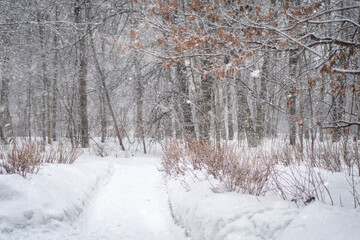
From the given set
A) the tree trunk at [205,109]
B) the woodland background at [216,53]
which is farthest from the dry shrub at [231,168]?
the tree trunk at [205,109]

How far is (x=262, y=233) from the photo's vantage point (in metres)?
2.37

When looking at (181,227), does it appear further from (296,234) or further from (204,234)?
(296,234)

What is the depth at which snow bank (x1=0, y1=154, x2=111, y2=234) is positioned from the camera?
3.26 meters

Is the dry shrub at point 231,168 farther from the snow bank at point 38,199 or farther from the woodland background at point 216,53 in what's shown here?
the snow bank at point 38,199

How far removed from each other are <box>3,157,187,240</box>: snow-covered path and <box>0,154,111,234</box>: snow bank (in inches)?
5.0

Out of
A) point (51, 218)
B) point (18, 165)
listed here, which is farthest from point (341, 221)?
point (18, 165)

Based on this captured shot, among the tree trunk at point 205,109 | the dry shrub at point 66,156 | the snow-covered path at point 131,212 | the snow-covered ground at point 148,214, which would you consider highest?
the tree trunk at point 205,109

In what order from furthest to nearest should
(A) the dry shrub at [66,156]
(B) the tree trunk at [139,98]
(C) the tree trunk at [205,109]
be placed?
1. (B) the tree trunk at [139,98]
2. (C) the tree trunk at [205,109]
3. (A) the dry shrub at [66,156]

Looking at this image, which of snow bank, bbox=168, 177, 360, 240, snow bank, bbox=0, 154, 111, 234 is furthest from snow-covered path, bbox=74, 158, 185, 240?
snow bank, bbox=168, 177, 360, 240

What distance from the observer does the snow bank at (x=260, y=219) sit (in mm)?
2119

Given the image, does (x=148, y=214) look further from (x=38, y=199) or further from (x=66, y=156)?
(x=66, y=156)

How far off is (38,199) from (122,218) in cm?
132

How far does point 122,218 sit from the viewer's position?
3.99 meters

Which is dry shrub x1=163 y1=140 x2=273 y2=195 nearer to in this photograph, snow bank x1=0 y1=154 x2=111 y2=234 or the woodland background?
the woodland background
